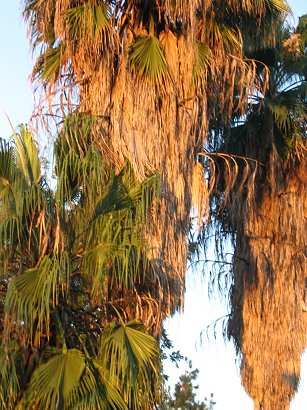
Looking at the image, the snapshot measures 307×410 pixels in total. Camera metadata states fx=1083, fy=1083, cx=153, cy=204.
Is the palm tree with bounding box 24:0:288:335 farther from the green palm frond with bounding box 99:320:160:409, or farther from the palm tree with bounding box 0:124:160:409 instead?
the green palm frond with bounding box 99:320:160:409

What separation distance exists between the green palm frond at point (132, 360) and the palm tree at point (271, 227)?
599 centimetres

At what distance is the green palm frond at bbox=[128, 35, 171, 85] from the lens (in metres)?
12.9

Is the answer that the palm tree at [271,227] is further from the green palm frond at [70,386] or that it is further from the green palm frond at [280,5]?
the green palm frond at [70,386]

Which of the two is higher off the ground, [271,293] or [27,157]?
[271,293]

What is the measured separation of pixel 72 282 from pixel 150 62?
3.31 metres

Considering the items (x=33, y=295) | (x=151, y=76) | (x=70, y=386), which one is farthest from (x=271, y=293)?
(x=70, y=386)

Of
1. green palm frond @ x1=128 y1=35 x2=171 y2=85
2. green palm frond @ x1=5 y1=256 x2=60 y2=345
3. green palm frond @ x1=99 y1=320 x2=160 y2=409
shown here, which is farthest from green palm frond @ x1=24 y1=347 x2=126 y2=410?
green palm frond @ x1=128 y1=35 x2=171 y2=85

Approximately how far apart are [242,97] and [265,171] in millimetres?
3868

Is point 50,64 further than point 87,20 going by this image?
Yes

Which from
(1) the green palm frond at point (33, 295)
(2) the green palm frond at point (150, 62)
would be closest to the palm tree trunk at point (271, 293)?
(2) the green palm frond at point (150, 62)

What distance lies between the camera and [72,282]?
35.5ft

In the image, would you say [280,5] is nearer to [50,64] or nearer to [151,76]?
[151,76]

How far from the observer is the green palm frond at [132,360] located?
9.96 metres

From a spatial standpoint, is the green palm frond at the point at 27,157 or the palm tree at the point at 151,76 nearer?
the green palm frond at the point at 27,157
